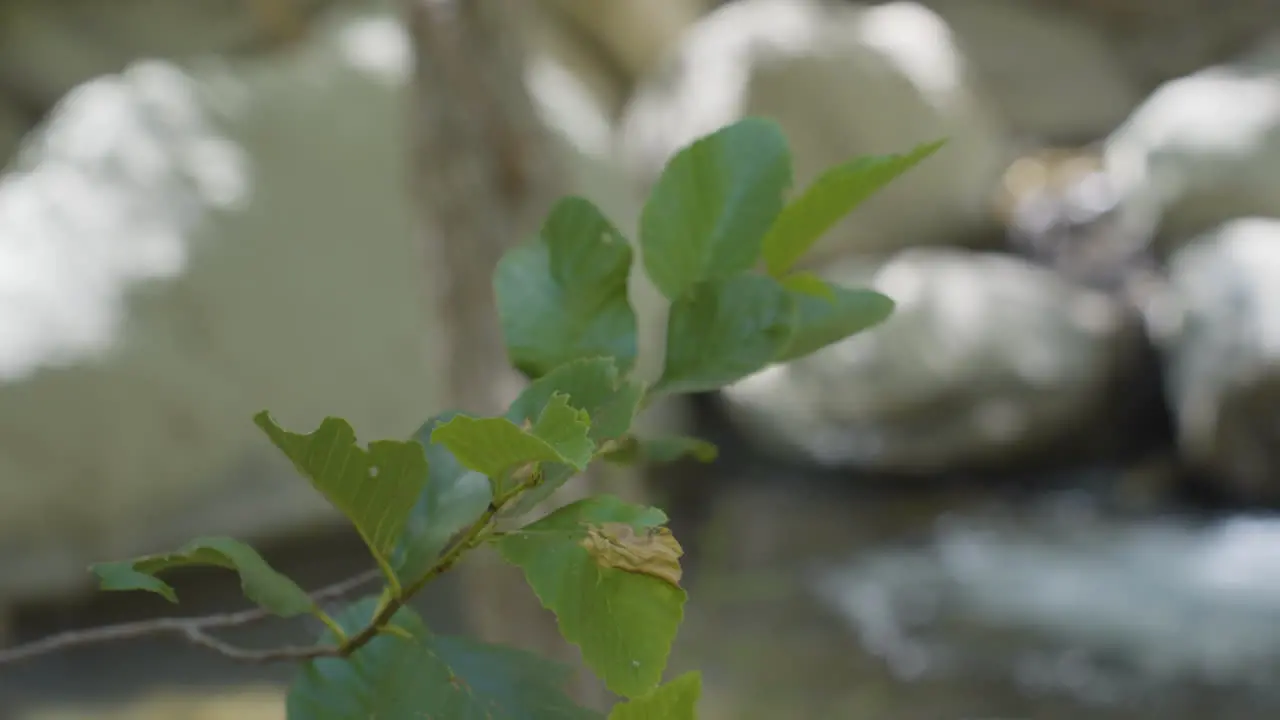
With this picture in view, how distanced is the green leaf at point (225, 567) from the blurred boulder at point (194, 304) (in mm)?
2290

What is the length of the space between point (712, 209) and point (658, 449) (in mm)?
104

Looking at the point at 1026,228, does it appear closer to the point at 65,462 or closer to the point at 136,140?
the point at 136,140

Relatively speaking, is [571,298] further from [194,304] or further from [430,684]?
[194,304]

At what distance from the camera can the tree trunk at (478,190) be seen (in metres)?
1.80

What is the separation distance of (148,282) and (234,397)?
37 centimetres

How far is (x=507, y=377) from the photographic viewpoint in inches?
71.2

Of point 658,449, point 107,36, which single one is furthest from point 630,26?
point 658,449

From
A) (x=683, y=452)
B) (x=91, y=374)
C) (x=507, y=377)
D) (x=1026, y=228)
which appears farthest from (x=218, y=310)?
(x=1026, y=228)

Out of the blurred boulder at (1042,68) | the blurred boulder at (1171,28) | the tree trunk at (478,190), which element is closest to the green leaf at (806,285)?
the tree trunk at (478,190)

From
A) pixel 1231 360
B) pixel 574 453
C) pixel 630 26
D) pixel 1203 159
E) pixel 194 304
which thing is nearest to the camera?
pixel 574 453

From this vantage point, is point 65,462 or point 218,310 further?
point 218,310

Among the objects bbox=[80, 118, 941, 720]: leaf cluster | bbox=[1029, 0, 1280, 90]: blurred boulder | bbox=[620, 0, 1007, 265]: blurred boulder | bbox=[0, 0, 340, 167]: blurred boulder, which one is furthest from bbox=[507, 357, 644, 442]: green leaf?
bbox=[1029, 0, 1280, 90]: blurred boulder

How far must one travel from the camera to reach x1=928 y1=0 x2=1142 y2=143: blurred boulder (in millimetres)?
6539

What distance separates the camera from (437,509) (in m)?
0.36
